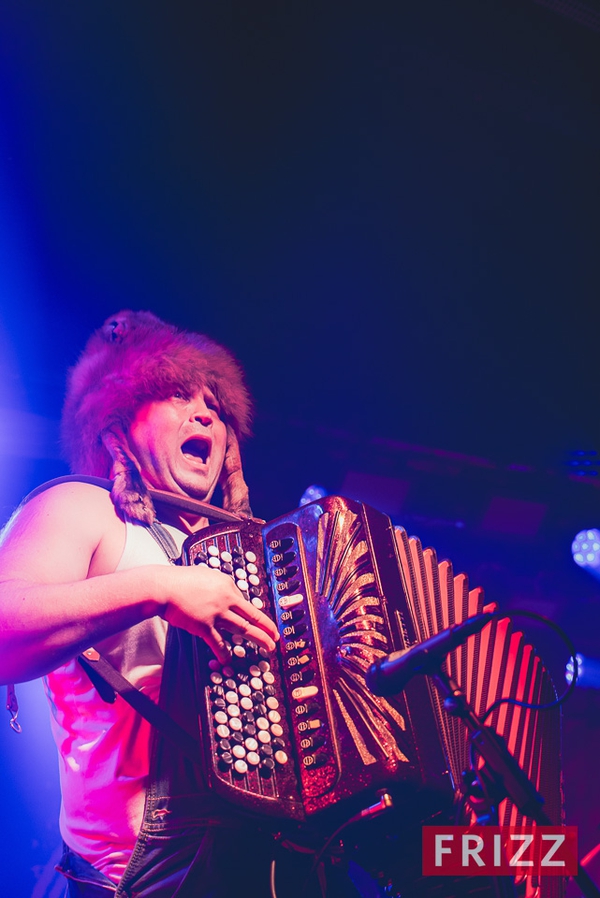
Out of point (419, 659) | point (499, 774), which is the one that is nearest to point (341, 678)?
point (419, 659)

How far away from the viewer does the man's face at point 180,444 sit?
234 centimetres

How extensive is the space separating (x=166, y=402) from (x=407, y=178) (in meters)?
1.85

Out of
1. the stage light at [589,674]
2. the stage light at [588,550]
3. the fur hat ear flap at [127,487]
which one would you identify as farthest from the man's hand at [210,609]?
the stage light at [588,550]

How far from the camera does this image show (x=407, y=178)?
331 centimetres

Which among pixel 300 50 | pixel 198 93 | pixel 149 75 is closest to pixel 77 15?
pixel 149 75

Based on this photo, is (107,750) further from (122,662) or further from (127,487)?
(127,487)

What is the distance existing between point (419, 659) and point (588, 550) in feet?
13.1

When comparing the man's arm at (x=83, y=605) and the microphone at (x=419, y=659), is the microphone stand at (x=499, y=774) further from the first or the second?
the man's arm at (x=83, y=605)

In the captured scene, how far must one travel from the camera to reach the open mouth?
2.51 metres

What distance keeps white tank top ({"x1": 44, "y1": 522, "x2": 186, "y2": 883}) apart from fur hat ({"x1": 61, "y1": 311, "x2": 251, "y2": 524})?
0.66 m

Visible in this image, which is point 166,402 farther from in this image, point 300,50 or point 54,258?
point 300,50

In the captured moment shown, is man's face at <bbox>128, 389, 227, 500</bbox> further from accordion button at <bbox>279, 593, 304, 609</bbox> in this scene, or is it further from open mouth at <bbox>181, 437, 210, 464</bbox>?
accordion button at <bbox>279, 593, 304, 609</bbox>

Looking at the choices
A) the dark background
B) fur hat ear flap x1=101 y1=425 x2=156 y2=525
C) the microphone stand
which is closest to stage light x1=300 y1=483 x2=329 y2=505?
the dark background
